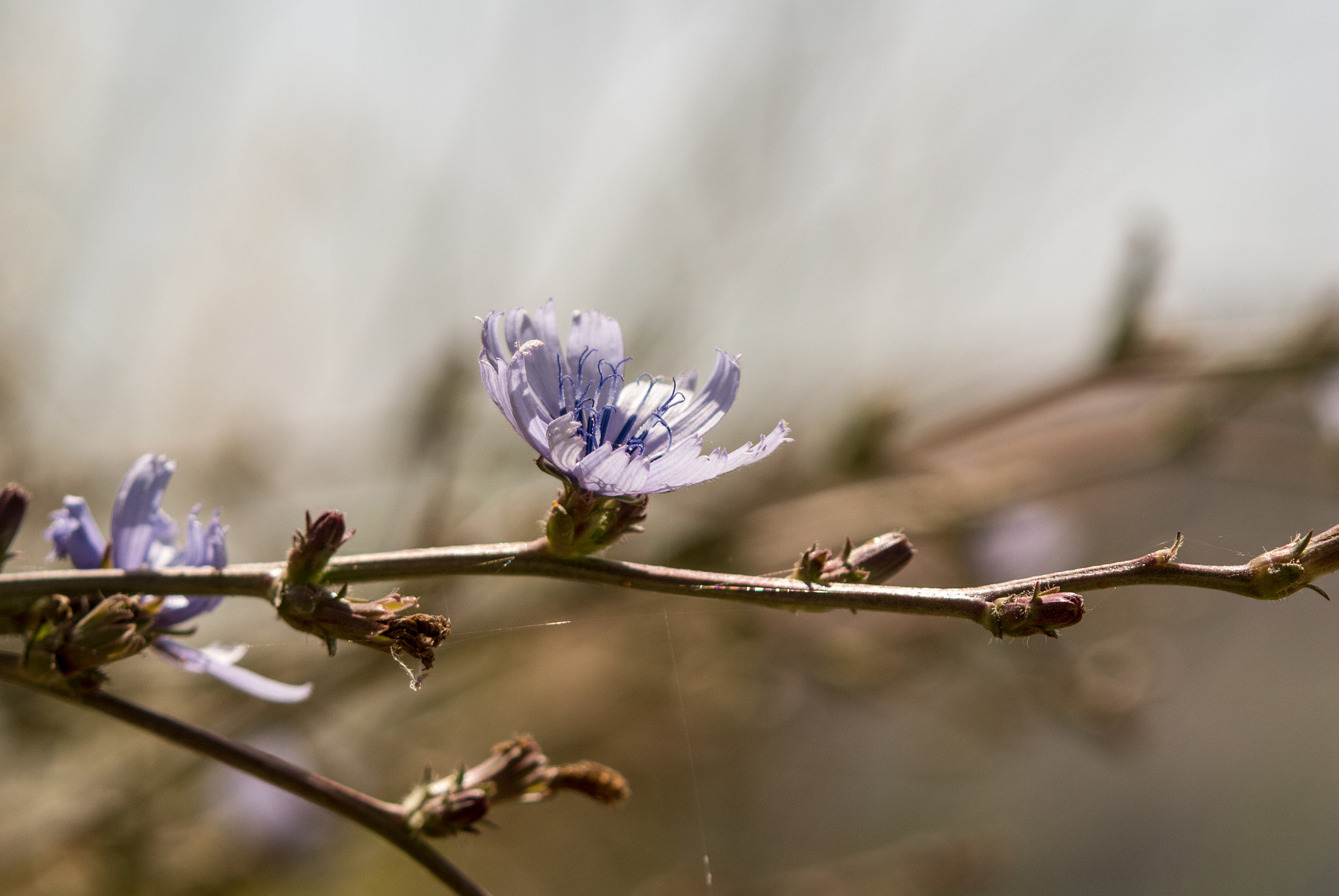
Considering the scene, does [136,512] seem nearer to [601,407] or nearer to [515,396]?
[515,396]

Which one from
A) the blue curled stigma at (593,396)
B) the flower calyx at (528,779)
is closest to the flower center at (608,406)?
the blue curled stigma at (593,396)

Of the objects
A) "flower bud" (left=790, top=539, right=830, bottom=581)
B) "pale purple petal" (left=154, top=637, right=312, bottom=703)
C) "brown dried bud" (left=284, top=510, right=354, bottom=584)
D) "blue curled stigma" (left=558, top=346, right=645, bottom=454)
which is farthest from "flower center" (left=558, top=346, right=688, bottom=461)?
"pale purple petal" (left=154, top=637, right=312, bottom=703)

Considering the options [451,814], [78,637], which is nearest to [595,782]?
[451,814]

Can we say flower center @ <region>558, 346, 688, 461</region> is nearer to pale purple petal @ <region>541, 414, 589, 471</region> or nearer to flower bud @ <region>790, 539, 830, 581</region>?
pale purple petal @ <region>541, 414, 589, 471</region>

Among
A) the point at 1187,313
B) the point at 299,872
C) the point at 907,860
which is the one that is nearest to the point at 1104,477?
the point at 1187,313

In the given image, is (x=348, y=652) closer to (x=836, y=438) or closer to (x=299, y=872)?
(x=299, y=872)

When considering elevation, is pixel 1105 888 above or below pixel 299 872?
below
